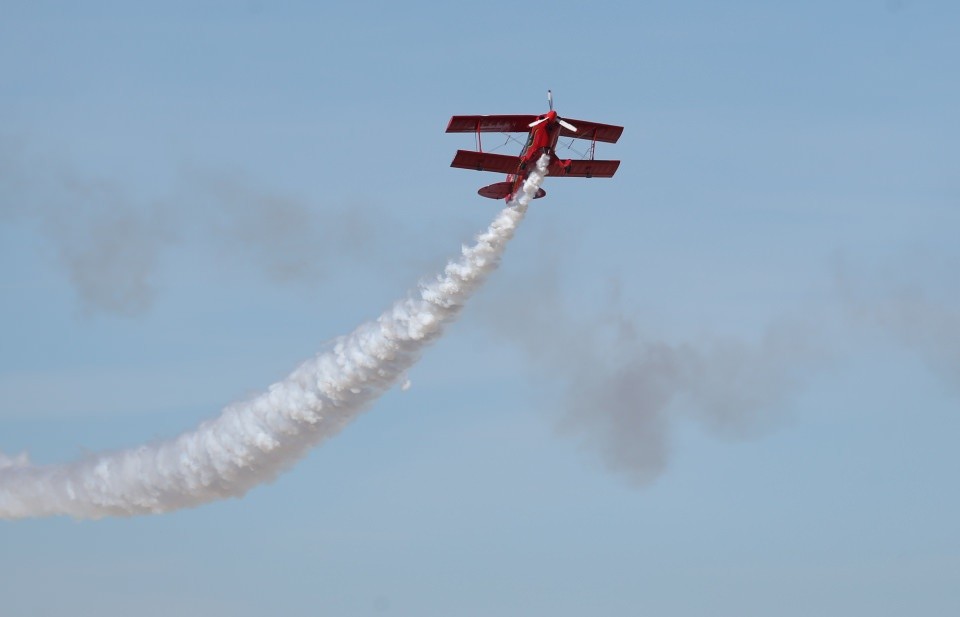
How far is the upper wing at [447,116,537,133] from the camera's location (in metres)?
88.8

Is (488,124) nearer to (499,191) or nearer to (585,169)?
(499,191)

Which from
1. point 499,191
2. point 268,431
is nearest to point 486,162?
point 499,191

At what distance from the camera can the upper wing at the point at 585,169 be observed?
89.2 meters

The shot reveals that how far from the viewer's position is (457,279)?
89.4 meters

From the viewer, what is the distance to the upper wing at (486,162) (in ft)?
288

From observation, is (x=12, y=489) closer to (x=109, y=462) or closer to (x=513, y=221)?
(x=109, y=462)

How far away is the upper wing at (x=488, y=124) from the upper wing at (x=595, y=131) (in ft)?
7.55

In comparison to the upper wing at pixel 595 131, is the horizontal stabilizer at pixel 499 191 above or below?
below

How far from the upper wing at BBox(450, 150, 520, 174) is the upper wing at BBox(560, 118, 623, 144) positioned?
3.29 metres

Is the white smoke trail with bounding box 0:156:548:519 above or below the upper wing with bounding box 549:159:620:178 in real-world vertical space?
below

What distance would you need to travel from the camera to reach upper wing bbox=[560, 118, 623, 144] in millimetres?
91125

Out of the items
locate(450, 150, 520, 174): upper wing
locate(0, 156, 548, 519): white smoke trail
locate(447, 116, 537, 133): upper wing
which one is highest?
locate(447, 116, 537, 133): upper wing

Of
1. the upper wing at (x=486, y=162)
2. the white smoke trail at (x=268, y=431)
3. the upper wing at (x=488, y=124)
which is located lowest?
the white smoke trail at (x=268, y=431)

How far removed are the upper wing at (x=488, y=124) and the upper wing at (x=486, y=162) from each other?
1.34 metres
